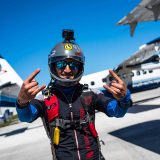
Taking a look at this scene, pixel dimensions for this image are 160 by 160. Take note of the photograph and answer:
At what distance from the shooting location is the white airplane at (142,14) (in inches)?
342

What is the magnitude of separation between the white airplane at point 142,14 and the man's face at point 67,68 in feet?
21.1

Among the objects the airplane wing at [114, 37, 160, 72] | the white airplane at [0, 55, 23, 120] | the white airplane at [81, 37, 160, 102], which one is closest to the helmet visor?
the airplane wing at [114, 37, 160, 72]

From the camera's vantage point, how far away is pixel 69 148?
278 centimetres

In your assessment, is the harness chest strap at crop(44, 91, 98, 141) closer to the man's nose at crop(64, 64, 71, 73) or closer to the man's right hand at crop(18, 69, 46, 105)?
the man's nose at crop(64, 64, 71, 73)

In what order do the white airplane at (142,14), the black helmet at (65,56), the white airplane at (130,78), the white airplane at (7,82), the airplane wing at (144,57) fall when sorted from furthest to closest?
the white airplane at (130,78)
the white airplane at (7,82)
the airplane wing at (144,57)
the white airplane at (142,14)
the black helmet at (65,56)

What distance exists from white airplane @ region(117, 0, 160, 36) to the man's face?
645cm

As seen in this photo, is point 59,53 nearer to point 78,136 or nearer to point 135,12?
point 78,136

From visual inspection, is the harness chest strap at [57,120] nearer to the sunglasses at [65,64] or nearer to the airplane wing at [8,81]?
the sunglasses at [65,64]

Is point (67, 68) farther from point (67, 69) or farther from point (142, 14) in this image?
point (142, 14)

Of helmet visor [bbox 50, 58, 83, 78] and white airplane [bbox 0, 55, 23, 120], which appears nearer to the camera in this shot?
helmet visor [bbox 50, 58, 83, 78]

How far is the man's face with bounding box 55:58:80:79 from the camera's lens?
9.24 ft

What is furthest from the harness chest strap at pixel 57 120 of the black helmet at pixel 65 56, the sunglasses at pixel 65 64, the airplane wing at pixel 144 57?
the airplane wing at pixel 144 57

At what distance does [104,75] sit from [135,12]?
25.5m

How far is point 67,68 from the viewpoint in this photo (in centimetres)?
282
